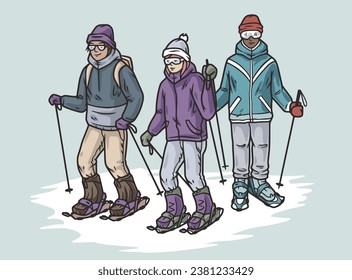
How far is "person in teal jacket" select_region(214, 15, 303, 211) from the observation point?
301 inches

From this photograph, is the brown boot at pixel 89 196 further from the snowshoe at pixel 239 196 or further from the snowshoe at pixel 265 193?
the snowshoe at pixel 265 193

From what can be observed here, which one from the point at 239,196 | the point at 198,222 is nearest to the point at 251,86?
the point at 239,196

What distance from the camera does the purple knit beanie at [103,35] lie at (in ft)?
24.9

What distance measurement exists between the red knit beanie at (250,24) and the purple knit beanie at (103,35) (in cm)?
121

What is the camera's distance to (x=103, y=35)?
7605mm

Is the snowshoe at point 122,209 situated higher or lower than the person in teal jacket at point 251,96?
lower

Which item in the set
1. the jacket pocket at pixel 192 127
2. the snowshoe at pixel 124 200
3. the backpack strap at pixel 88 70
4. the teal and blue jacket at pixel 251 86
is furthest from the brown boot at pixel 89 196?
the teal and blue jacket at pixel 251 86

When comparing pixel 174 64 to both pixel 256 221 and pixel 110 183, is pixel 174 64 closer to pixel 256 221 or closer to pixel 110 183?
pixel 256 221

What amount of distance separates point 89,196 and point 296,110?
7.19 feet

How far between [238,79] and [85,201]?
1931mm

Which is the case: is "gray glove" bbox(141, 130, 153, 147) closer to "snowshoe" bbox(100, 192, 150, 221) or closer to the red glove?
"snowshoe" bbox(100, 192, 150, 221)

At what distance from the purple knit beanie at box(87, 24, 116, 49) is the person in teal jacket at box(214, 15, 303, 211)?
1.12 meters

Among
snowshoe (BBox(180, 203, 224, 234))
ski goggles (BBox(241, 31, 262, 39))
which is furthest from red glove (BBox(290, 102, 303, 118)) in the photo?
snowshoe (BBox(180, 203, 224, 234))

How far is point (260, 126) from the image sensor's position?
7770mm
